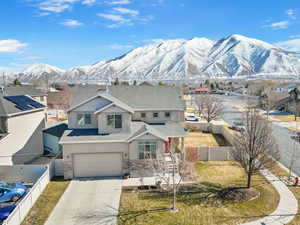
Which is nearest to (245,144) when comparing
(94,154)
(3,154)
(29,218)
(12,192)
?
(94,154)

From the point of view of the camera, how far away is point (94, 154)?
18.4m

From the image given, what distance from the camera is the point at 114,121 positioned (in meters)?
19.8

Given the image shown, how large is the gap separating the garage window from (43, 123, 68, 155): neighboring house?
10.4 metres

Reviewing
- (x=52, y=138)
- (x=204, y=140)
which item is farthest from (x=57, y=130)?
(x=204, y=140)

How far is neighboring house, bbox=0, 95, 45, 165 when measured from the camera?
20156mm

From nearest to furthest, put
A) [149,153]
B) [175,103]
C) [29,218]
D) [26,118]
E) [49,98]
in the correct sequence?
[29,218], [149,153], [26,118], [175,103], [49,98]

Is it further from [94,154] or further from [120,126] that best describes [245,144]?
[94,154]

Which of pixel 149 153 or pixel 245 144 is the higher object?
pixel 245 144

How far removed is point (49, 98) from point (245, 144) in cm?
5759

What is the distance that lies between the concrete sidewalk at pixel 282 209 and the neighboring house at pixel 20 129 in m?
20.4

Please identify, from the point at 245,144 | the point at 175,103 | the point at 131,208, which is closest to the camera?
the point at 131,208

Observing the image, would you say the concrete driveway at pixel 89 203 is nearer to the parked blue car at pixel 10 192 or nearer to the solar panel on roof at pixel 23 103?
the parked blue car at pixel 10 192

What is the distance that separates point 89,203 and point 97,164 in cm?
440

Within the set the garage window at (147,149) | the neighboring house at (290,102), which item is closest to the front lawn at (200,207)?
the garage window at (147,149)
